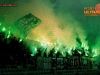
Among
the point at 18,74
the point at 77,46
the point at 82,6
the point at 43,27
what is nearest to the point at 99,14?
the point at 82,6

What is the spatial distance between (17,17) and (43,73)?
3.34 m

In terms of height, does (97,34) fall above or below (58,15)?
below

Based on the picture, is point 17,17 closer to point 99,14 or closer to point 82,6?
point 82,6

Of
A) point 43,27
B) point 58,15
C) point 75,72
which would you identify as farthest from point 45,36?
point 75,72

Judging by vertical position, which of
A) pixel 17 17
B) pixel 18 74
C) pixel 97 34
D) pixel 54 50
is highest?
pixel 17 17

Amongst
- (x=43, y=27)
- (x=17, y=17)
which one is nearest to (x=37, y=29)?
(x=43, y=27)

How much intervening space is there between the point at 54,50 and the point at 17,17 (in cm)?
268

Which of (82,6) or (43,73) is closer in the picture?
(43,73)

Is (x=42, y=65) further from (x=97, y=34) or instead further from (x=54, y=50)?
(x=97, y=34)

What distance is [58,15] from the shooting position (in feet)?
45.6

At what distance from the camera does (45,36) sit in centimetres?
1384

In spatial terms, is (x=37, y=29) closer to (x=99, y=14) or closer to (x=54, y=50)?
(x=54, y=50)

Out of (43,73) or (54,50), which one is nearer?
(43,73)

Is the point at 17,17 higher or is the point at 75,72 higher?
the point at 17,17
